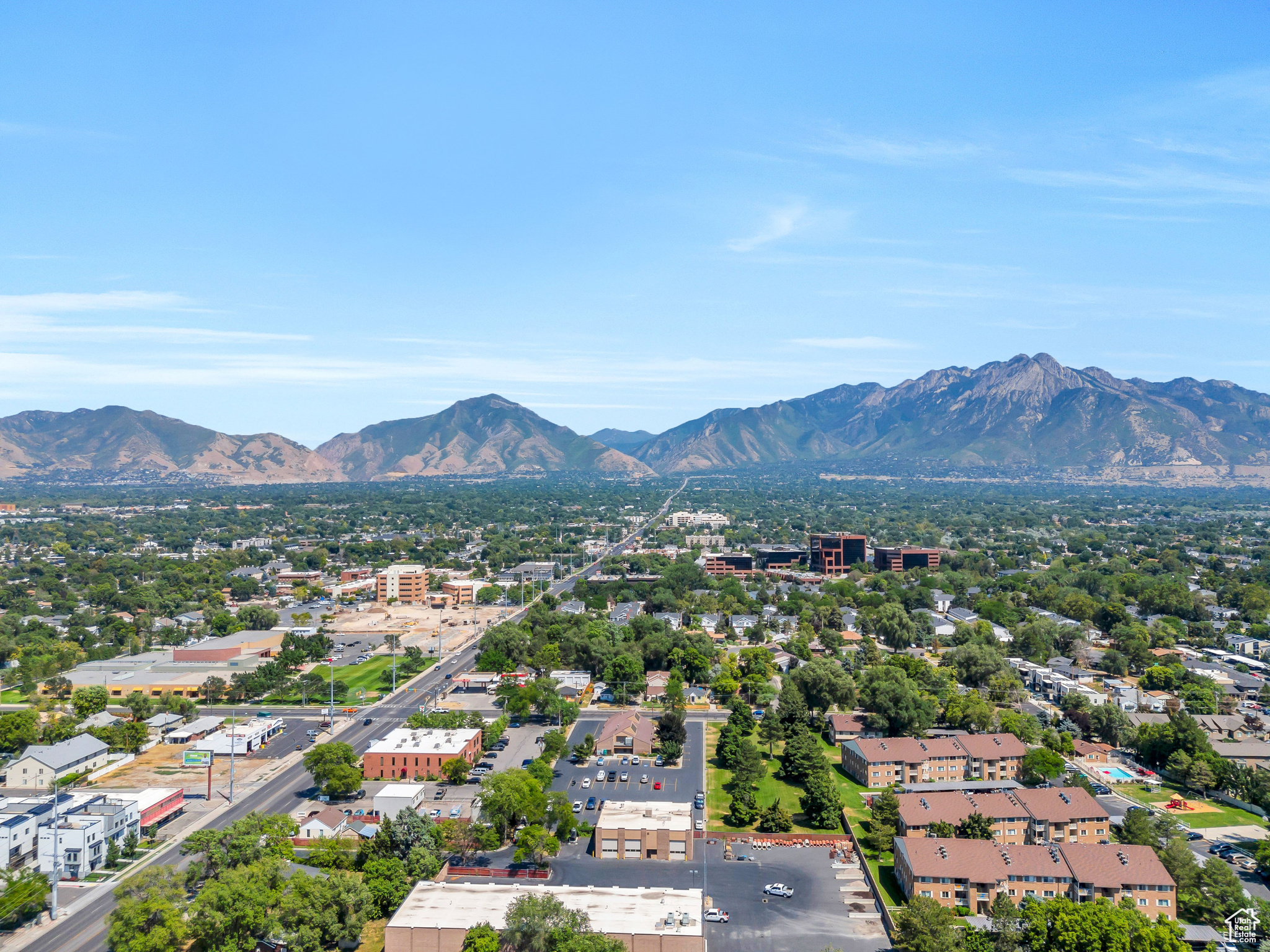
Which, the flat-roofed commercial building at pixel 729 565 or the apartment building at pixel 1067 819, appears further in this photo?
the flat-roofed commercial building at pixel 729 565

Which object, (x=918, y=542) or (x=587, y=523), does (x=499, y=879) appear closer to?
(x=918, y=542)

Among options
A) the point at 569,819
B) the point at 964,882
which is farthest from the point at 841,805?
the point at 569,819

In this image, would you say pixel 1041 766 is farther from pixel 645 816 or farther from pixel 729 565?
pixel 729 565

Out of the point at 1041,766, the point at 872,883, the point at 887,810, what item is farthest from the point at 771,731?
the point at 872,883

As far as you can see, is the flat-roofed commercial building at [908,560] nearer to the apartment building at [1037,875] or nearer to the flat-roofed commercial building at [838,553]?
the flat-roofed commercial building at [838,553]

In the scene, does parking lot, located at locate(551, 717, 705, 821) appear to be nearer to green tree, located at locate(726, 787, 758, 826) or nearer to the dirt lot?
green tree, located at locate(726, 787, 758, 826)

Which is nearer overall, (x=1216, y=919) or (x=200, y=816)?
(x=1216, y=919)

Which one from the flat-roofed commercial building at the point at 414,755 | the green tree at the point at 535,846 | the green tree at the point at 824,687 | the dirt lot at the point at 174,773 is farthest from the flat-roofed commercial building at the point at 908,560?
the green tree at the point at 535,846
